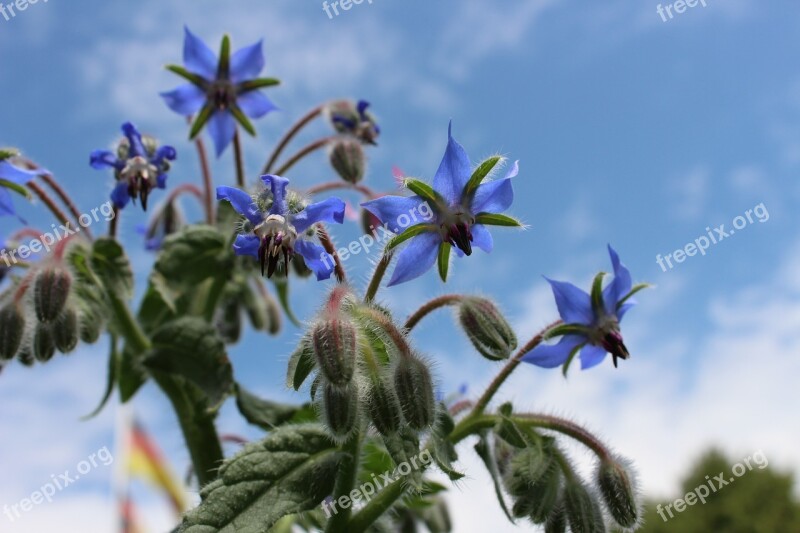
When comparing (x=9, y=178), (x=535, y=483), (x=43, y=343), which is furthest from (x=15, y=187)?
(x=535, y=483)

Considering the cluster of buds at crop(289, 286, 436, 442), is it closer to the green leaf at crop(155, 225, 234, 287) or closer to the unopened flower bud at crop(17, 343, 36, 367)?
the green leaf at crop(155, 225, 234, 287)

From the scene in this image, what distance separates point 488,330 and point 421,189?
0.34 m

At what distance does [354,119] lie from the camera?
271 cm

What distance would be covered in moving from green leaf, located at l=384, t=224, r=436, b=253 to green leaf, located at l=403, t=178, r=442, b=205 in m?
0.07

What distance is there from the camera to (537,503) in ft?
5.86

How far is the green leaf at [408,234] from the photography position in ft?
5.46

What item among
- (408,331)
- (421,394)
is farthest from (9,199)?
(421,394)

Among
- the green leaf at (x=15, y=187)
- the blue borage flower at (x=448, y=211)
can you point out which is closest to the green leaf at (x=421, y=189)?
the blue borage flower at (x=448, y=211)

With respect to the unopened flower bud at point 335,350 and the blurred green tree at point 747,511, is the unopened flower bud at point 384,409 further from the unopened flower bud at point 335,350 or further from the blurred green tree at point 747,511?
the blurred green tree at point 747,511

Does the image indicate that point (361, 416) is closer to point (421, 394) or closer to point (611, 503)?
point (421, 394)

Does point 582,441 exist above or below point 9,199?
below

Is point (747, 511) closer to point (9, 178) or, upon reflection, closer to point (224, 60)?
point (224, 60)

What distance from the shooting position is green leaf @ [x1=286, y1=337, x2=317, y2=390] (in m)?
1.59

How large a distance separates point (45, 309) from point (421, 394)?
1041mm
